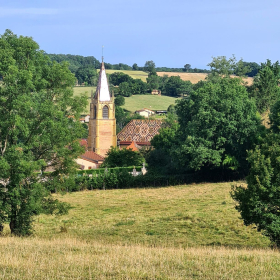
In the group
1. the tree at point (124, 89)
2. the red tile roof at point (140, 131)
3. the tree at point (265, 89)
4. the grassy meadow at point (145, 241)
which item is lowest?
the red tile roof at point (140, 131)

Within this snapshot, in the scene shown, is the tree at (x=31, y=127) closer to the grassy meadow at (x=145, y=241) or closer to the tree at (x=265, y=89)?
the grassy meadow at (x=145, y=241)

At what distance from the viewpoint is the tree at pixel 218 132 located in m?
50.7

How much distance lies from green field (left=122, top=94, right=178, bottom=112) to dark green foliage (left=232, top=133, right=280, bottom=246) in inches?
5757

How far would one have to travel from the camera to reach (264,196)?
22172 mm

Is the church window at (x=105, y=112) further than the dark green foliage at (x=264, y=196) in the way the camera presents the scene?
Yes

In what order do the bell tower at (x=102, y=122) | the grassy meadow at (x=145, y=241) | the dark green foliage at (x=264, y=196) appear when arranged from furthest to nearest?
the bell tower at (x=102, y=122) < the dark green foliage at (x=264, y=196) < the grassy meadow at (x=145, y=241)

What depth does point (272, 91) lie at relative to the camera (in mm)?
71312

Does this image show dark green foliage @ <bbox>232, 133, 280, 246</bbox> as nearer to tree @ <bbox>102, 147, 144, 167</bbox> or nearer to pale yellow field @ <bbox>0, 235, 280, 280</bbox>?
pale yellow field @ <bbox>0, 235, 280, 280</bbox>

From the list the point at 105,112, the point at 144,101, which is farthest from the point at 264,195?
the point at 144,101

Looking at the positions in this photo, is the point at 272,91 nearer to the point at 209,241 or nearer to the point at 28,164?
the point at 209,241

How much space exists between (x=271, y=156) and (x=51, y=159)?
10563 millimetres

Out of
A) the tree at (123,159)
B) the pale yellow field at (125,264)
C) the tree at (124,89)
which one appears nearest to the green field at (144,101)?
the tree at (124,89)

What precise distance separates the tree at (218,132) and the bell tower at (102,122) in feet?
168

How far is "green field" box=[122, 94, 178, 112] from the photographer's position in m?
173
